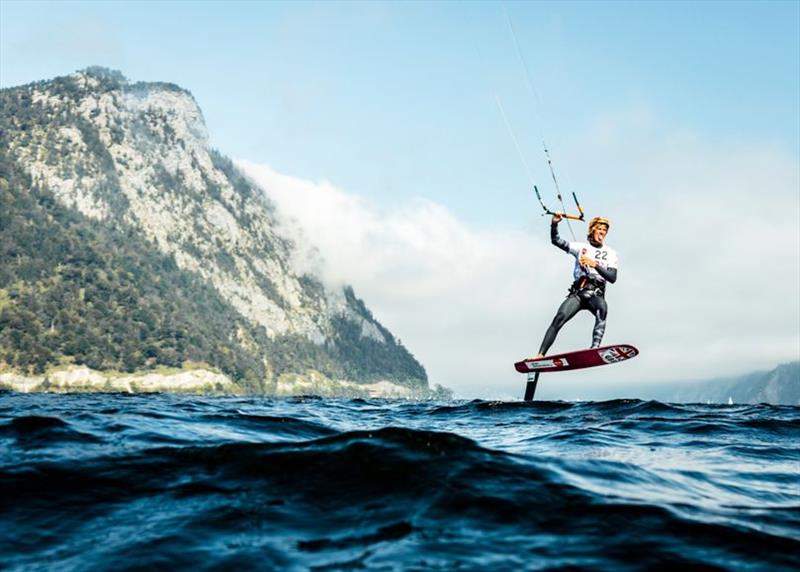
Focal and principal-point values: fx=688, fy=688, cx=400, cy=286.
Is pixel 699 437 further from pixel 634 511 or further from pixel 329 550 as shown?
pixel 329 550

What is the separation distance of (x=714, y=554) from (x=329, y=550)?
2.83 meters

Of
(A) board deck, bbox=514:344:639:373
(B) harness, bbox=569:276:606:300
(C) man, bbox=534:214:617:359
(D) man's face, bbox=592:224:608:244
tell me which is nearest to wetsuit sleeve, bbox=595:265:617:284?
(C) man, bbox=534:214:617:359

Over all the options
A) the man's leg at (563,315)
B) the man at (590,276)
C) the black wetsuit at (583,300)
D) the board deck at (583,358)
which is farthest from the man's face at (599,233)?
the board deck at (583,358)

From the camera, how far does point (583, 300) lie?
65.6ft

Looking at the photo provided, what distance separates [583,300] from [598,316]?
2.11 feet

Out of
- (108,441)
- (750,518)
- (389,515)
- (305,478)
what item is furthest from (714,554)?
(108,441)

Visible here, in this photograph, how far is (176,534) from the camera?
5480 millimetres

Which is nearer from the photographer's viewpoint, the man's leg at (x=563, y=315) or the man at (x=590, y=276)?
the man at (x=590, y=276)

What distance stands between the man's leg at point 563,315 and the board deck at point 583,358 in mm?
684

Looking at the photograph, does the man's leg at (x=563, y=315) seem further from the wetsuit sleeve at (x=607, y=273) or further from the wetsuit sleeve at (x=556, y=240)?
the wetsuit sleeve at (x=556, y=240)

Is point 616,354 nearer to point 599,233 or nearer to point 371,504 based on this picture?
point 599,233

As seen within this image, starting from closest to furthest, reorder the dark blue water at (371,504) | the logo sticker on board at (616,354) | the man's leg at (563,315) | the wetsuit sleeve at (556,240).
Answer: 1. the dark blue water at (371,504)
2. the wetsuit sleeve at (556,240)
3. the logo sticker on board at (616,354)
4. the man's leg at (563,315)

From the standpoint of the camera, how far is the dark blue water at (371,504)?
16.5 feet

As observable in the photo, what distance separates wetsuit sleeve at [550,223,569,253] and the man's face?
83 centimetres
